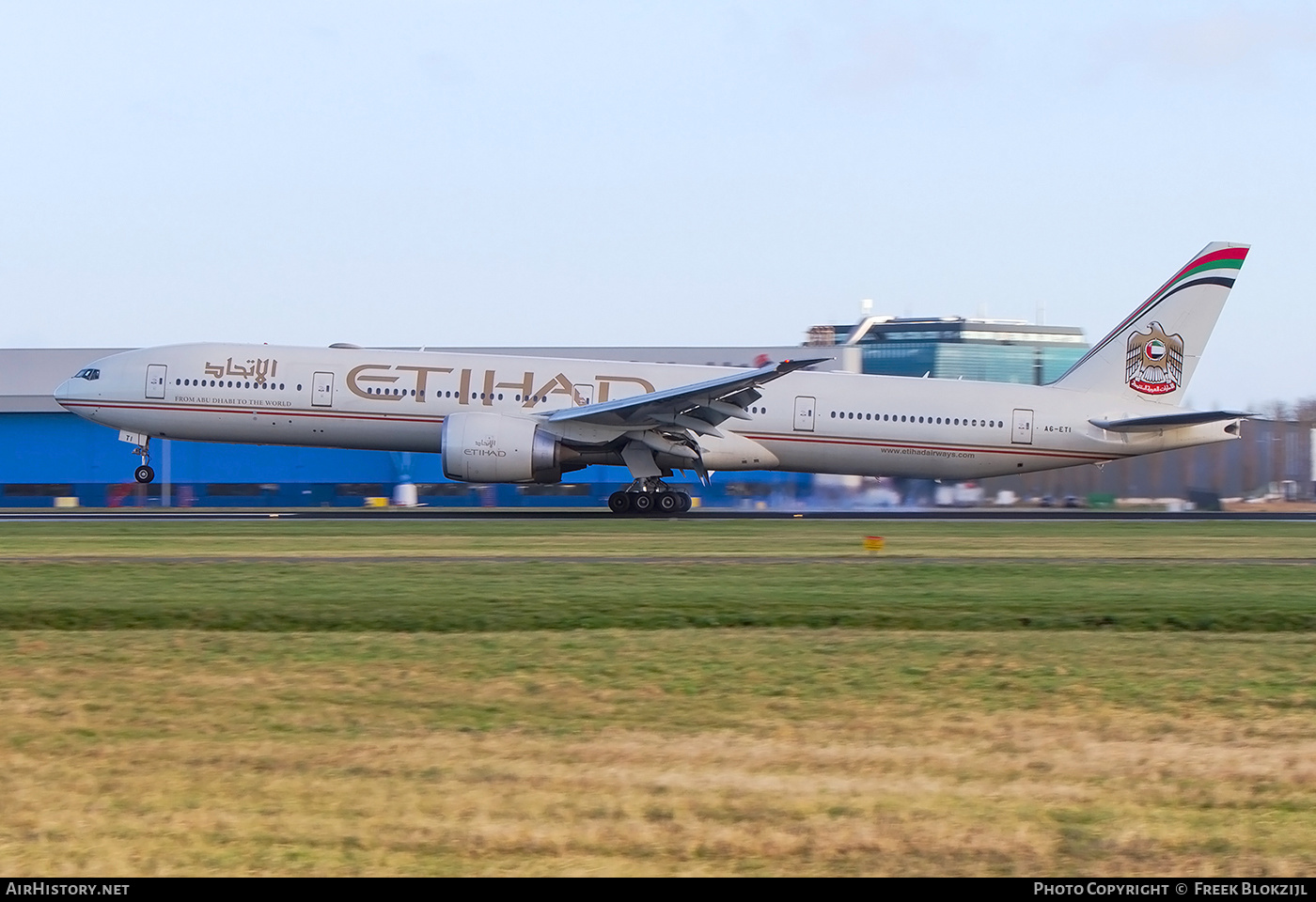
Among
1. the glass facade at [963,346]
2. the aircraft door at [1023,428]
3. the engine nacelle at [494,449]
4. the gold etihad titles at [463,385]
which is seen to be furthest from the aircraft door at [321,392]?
the glass facade at [963,346]

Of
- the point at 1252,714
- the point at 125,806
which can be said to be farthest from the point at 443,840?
the point at 1252,714

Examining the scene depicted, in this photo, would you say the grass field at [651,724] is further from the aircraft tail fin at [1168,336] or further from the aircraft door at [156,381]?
the aircraft tail fin at [1168,336]

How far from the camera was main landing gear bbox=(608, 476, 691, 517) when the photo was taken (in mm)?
33219

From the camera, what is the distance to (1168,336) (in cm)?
3522

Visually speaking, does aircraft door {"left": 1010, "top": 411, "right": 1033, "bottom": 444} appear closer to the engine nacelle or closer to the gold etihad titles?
the gold etihad titles

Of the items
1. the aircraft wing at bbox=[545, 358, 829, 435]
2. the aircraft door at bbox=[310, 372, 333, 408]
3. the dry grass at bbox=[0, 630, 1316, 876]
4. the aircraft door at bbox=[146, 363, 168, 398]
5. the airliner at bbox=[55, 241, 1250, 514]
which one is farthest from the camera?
the aircraft door at bbox=[146, 363, 168, 398]

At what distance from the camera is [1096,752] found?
8.24m

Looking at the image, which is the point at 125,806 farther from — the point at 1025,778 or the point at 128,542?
the point at 128,542

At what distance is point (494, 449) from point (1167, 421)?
1622 centimetres

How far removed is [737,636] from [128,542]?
15014 millimetres

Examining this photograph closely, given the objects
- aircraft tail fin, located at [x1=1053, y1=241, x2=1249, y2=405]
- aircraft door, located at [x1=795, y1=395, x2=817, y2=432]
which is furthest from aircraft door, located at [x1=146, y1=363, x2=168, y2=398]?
aircraft tail fin, located at [x1=1053, y1=241, x2=1249, y2=405]

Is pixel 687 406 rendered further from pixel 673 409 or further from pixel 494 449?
pixel 494 449

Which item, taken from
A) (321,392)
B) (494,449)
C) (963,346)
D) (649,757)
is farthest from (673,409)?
(963,346)

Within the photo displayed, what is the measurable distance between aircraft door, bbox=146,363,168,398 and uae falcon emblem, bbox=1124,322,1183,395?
78.3 ft
